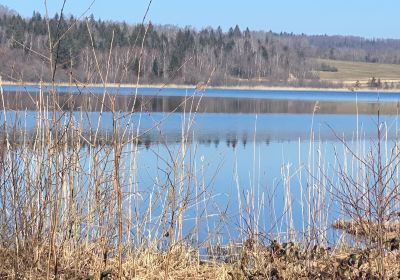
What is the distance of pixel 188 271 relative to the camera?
15.2 feet

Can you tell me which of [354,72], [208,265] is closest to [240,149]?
[208,265]

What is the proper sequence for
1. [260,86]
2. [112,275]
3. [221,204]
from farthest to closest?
1. [260,86]
2. [221,204]
3. [112,275]

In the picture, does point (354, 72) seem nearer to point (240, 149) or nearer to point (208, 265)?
point (240, 149)

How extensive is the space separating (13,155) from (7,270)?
702mm

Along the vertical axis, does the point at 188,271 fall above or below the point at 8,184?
below

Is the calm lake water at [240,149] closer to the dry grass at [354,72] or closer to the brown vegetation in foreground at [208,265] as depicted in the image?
the brown vegetation in foreground at [208,265]

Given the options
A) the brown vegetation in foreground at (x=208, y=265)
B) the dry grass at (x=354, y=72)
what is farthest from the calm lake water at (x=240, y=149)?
the dry grass at (x=354, y=72)

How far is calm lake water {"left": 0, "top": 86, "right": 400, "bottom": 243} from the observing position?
532cm

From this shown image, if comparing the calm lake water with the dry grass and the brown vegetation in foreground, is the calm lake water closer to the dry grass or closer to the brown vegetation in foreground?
the brown vegetation in foreground

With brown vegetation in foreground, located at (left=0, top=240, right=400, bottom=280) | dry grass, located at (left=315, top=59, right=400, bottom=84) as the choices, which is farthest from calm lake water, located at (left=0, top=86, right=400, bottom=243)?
dry grass, located at (left=315, top=59, right=400, bottom=84)

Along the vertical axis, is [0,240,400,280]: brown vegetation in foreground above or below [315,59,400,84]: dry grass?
below

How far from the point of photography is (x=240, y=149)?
16.3m

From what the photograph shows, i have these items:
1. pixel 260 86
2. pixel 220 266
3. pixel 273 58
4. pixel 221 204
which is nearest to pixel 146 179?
pixel 221 204

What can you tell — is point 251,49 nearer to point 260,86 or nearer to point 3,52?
point 260,86
